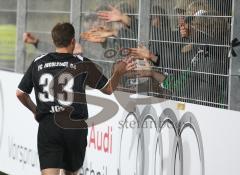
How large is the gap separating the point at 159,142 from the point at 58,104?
1197 mm

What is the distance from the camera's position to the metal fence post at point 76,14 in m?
9.35

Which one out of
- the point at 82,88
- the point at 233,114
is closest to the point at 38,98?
the point at 82,88

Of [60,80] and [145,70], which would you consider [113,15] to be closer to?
[145,70]

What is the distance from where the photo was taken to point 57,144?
6926mm

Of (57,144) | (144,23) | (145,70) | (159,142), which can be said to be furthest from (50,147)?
(144,23)

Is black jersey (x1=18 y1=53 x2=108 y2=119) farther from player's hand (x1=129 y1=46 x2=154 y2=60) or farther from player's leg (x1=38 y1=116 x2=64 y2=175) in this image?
player's hand (x1=129 y1=46 x2=154 y2=60)

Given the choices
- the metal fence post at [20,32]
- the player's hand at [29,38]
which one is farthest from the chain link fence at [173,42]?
the metal fence post at [20,32]

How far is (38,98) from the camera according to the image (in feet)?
22.9

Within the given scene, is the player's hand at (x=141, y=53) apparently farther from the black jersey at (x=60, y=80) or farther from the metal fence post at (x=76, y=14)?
the metal fence post at (x=76, y=14)

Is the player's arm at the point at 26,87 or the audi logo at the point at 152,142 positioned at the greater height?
the player's arm at the point at 26,87

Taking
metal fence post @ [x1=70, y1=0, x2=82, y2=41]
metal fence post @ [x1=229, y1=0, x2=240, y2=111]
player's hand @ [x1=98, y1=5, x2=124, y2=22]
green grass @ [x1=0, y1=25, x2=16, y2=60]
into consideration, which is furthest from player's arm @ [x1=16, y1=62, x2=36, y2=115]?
green grass @ [x1=0, y1=25, x2=16, y2=60]

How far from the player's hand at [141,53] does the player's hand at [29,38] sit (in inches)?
102

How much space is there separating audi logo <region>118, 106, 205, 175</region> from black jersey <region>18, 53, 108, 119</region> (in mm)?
874

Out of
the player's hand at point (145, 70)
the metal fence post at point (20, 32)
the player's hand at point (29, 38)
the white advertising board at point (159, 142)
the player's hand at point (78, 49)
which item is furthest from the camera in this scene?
the metal fence post at point (20, 32)
